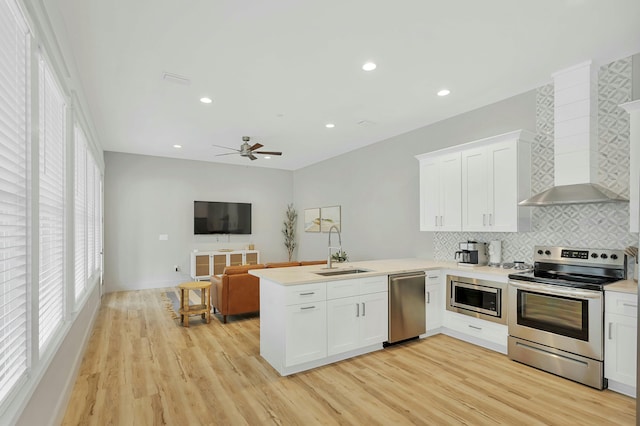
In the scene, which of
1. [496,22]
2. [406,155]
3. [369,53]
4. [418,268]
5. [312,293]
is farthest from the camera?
[406,155]

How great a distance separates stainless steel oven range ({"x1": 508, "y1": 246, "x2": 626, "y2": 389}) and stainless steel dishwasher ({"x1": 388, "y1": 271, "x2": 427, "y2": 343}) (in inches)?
37.8

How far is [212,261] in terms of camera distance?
758cm

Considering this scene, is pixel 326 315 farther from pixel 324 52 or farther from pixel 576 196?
pixel 576 196

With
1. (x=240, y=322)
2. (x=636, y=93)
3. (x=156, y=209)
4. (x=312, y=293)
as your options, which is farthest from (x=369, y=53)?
(x=156, y=209)

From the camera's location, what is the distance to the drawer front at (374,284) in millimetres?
3652

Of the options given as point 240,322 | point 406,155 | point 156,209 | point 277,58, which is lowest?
point 240,322

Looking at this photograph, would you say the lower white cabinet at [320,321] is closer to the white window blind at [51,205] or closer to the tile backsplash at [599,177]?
the white window blind at [51,205]

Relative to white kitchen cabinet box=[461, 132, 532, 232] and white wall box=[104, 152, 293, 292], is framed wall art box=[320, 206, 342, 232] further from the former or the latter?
white kitchen cabinet box=[461, 132, 532, 232]

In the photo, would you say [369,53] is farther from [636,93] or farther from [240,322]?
[240,322]

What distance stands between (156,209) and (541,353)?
7.38 metres

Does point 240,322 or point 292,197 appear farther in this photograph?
point 292,197

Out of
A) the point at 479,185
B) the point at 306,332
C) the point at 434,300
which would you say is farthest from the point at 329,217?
the point at 306,332

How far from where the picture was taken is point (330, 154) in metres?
7.35

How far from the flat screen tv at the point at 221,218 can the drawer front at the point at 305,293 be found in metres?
5.37
